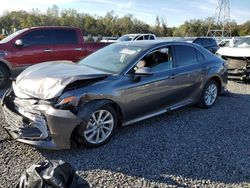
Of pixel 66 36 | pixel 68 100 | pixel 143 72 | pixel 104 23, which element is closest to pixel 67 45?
pixel 66 36

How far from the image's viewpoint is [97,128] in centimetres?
415

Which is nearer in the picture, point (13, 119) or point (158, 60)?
point (13, 119)

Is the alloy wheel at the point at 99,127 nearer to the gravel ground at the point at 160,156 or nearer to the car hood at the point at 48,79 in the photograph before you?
the gravel ground at the point at 160,156

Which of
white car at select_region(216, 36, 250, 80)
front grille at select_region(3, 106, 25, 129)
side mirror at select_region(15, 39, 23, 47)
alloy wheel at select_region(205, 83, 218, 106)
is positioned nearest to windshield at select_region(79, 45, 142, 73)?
front grille at select_region(3, 106, 25, 129)

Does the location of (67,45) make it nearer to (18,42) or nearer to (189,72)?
(18,42)

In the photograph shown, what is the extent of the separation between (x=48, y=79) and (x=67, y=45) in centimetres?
539

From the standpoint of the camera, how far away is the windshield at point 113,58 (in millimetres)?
4680

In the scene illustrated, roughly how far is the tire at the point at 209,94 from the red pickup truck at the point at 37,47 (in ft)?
15.3

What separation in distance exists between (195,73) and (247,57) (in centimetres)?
426

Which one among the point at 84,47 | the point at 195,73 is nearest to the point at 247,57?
the point at 195,73

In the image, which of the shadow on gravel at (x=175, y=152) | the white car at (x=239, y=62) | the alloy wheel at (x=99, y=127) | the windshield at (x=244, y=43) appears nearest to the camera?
the shadow on gravel at (x=175, y=152)

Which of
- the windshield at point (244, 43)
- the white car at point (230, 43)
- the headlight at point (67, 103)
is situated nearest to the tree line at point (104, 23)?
the white car at point (230, 43)

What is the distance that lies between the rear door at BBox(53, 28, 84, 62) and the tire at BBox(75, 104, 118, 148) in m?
5.19

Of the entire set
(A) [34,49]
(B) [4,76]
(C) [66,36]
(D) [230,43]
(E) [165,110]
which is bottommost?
(E) [165,110]
